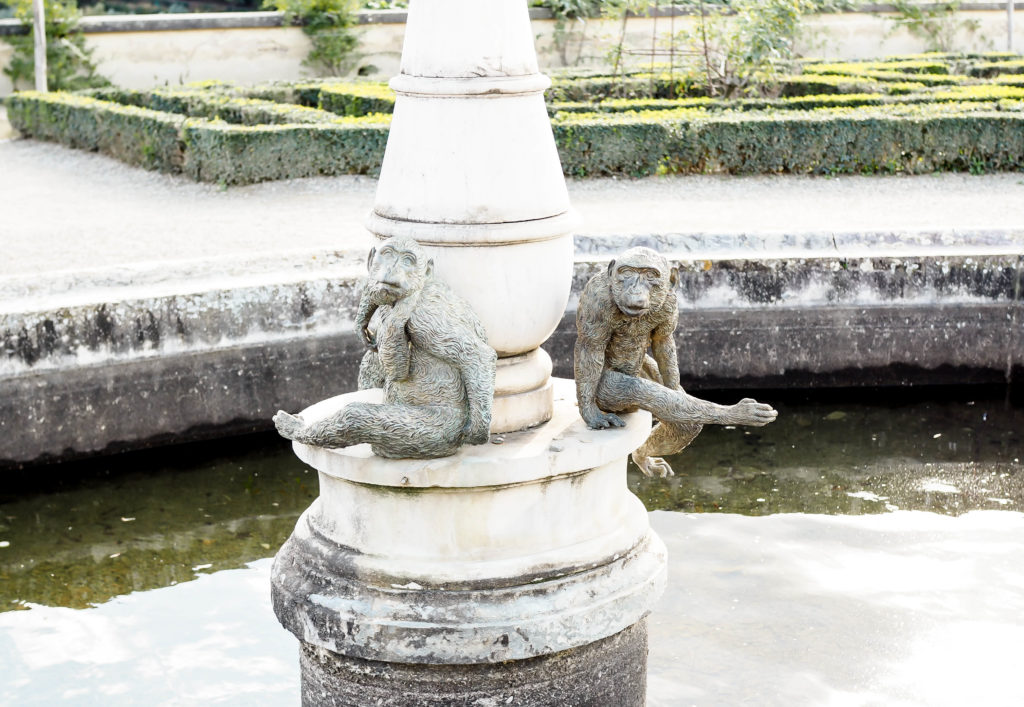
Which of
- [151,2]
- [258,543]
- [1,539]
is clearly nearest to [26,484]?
[1,539]

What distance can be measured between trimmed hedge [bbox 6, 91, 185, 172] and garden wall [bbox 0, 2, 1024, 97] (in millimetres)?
4306

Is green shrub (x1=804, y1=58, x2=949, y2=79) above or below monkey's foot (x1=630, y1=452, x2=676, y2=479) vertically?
above

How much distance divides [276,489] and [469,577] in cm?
316

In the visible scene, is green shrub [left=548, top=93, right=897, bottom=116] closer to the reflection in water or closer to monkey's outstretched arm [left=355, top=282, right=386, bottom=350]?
the reflection in water

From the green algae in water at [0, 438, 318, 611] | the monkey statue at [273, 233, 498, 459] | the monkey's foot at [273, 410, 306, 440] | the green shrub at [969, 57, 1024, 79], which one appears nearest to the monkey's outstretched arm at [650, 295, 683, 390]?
the monkey statue at [273, 233, 498, 459]

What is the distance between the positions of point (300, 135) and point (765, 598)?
7.36 metres

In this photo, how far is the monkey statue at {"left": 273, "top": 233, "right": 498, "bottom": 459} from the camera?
3.01m

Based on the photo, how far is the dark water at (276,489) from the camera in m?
5.34

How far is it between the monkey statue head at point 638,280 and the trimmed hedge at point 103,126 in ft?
30.2

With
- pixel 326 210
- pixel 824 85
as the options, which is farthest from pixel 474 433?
pixel 824 85

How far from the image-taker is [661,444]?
3645 mm

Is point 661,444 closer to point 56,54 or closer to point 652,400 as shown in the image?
point 652,400

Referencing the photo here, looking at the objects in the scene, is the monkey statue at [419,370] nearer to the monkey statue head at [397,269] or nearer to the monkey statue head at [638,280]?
the monkey statue head at [397,269]

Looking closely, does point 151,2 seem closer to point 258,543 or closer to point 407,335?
point 258,543
